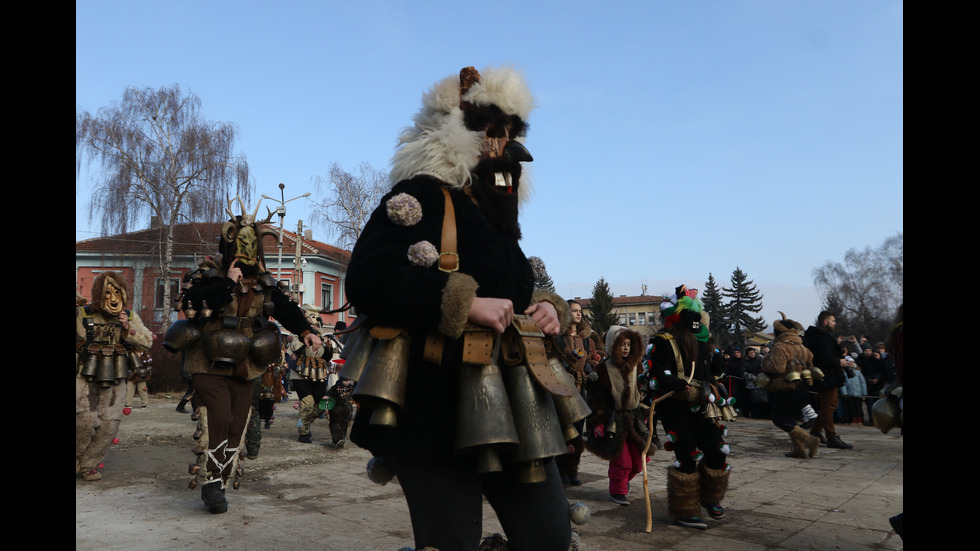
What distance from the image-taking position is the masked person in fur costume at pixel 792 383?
9156mm

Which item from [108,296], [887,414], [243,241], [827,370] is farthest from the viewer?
[827,370]

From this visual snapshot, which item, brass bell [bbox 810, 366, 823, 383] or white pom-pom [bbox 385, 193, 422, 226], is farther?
brass bell [bbox 810, 366, 823, 383]

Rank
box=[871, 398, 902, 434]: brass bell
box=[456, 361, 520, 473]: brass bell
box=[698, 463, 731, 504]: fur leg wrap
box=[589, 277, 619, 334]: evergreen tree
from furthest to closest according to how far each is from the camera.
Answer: box=[589, 277, 619, 334]: evergreen tree < box=[698, 463, 731, 504]: fur leg wrap < box=[871, 398, 902, 434]: brass bell < box=[456, 361, 520, 473]: brass bell

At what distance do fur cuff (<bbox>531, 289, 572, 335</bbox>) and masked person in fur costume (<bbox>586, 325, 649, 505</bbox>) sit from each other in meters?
3.99

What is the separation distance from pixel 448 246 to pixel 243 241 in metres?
4.21

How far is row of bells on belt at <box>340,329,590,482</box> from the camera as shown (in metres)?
2.06

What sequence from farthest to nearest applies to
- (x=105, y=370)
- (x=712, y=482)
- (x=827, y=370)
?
(x=827, y=370), (x=105, y=370), (x=712, y=482)

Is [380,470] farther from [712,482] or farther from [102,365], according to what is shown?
[102,365]

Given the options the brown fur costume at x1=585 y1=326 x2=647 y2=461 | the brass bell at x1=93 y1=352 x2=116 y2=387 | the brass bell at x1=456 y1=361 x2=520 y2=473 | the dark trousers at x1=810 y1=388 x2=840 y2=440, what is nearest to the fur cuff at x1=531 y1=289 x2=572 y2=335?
the brass bell at x1=456 y1=361 x2=520 y2=473

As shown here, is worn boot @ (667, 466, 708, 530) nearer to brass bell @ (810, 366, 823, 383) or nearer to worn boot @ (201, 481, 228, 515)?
worn boot @ (201, 481, 228, 515)

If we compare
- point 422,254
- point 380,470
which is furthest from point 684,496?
point 422,254

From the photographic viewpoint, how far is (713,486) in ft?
17.6

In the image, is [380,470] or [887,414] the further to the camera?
[887,414]
